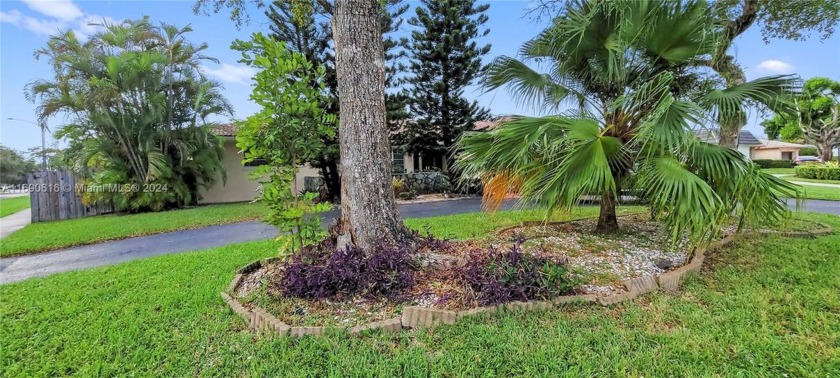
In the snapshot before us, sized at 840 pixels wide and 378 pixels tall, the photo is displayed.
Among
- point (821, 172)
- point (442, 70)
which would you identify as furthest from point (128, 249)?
point (821, 172)

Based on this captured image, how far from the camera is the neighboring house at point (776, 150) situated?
1592 inches

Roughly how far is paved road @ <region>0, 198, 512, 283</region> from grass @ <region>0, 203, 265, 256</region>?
415mm

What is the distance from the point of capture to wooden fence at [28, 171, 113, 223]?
995cm

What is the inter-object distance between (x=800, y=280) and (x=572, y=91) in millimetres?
3149

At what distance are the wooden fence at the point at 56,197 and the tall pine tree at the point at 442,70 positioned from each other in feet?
32.5

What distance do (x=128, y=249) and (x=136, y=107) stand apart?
265 inches

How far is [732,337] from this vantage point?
2.41m

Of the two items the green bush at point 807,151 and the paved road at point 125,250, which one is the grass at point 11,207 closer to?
the paved road at point 125,250

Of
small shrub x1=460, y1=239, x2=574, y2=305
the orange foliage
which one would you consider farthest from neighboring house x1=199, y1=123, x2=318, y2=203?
small shrub x1=460, y1=239, x2=574, y2=305

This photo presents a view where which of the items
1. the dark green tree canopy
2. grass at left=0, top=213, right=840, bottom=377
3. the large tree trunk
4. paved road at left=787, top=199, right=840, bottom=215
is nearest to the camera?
grass at left=0, top=213, right=840, bottom=377

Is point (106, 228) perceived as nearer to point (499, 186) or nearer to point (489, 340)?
point (499, 186)

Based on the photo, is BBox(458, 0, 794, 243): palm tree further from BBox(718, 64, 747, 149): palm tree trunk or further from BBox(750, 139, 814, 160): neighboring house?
BBox(750, 139, 814, 160): neighboring house

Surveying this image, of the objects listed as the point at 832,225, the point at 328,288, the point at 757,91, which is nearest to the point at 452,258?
the point at 328,288

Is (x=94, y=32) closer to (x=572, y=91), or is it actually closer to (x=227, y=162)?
(x=227, y=162)
